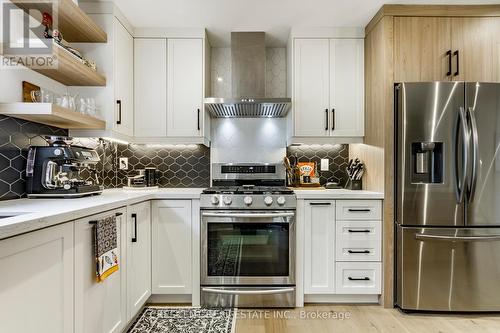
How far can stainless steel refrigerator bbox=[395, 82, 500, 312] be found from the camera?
209 centimetres

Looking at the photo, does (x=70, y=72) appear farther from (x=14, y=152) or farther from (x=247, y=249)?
(x=247, y=249)

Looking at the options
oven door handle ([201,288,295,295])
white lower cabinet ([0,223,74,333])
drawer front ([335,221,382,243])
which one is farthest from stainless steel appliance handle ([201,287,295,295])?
white lower cabinet ([0,223,74,333])

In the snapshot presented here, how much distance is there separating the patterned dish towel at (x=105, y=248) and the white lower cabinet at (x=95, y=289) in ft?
0.08

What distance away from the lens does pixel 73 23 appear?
6.43ft

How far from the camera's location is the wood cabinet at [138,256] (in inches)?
73.3

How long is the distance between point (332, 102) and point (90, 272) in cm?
230

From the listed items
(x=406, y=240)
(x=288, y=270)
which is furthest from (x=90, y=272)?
(x=406, y=240)

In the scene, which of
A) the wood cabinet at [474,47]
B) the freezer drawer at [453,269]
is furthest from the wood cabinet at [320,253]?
the wood cabinet at [474,47]

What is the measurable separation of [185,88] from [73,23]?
0.96 metres

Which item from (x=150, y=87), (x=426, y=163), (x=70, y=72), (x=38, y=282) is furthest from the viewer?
(x=150, y=87)

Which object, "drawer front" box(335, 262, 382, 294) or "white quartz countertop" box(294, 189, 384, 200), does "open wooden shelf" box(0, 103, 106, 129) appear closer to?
"white quartz countertop" box(294, 189, 384, 200)

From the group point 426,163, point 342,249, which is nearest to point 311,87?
point 426,163

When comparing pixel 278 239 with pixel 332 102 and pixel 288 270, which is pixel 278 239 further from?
pixel 332 102

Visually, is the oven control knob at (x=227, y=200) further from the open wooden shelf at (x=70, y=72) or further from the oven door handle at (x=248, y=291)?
the open wooden shelf at (x=70, y=72)
